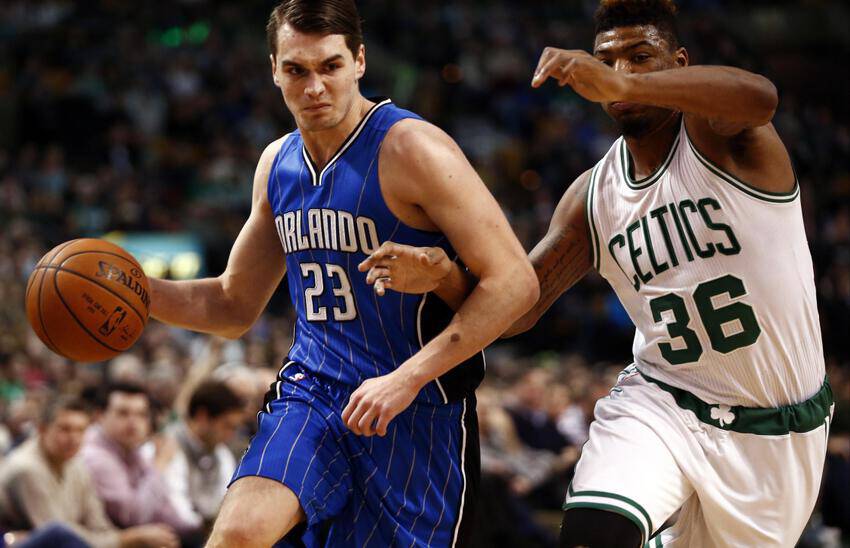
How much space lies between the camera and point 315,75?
163 inches

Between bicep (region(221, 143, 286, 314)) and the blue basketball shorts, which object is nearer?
the blue basketball shorts

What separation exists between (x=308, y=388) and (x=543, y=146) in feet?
55.3

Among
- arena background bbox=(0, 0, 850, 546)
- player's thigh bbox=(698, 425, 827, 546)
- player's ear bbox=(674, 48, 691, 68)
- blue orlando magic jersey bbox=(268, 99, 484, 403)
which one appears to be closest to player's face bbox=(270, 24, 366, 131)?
blue orlando magic jersey bbox=(268, 99, 484, 403)

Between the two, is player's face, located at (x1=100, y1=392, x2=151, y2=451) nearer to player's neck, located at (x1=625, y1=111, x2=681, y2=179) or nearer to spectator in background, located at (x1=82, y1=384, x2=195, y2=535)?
spectator in background, located at (x1=82, y1=384, x2=195, y2=535)

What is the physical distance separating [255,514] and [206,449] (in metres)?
4.27

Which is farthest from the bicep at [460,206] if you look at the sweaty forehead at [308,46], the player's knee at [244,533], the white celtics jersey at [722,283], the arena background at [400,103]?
the arena background at [400,103]

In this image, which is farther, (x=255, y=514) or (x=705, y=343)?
(x=705, y=343)

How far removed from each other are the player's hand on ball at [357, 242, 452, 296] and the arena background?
7426 millimetres

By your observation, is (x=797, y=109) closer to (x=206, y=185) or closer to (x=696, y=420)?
(x=206, y=185)

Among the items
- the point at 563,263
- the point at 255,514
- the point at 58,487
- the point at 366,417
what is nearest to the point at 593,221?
the point at 563,263

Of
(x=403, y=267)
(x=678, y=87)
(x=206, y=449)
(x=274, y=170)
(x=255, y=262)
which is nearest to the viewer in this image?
(x=678, y=87)

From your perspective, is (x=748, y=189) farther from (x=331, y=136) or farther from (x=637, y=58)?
(x=331, y=136)

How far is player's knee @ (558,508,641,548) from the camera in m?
3.87

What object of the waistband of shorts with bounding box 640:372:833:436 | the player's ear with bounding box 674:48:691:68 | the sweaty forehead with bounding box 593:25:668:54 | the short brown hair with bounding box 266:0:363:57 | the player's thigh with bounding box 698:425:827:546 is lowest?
the player's thigh with bounding box 698:425:827:546
